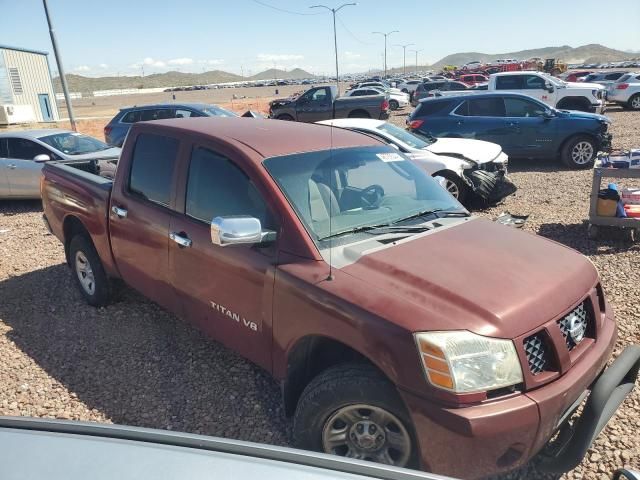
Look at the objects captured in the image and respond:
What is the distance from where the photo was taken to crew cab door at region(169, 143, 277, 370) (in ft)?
9.18

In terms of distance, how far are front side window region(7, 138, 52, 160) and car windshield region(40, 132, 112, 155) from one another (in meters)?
0.20

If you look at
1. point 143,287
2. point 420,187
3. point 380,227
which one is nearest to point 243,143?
point 380,227

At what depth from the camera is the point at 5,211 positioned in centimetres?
984

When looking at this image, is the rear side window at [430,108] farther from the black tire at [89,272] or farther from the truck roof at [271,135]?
the black tire at [89,272]

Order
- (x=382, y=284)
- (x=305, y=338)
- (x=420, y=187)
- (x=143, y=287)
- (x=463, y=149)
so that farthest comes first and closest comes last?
(x=463, y=149), (x=143, y=287), (x=420, y=187), (x=305, y=338), (x=382, y=284)

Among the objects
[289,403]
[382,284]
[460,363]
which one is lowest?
[289,403]

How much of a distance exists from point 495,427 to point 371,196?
1.66 m

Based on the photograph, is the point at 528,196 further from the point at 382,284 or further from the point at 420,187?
the point at 382,284

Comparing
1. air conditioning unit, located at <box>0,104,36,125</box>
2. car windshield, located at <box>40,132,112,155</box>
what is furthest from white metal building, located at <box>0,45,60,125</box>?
car windshield, located at <box>40,132,112,155</box>

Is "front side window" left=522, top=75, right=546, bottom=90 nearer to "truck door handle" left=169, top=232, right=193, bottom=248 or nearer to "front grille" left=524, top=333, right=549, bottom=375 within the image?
"truck door handle" left=169, top=232, right=193, bottom=248

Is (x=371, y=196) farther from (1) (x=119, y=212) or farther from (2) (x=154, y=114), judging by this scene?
(2) (x=154, y=114)

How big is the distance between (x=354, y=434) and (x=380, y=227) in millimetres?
1189

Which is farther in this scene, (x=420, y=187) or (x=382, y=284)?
(x=420, y=187)

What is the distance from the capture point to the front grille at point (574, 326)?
7.82 ft
